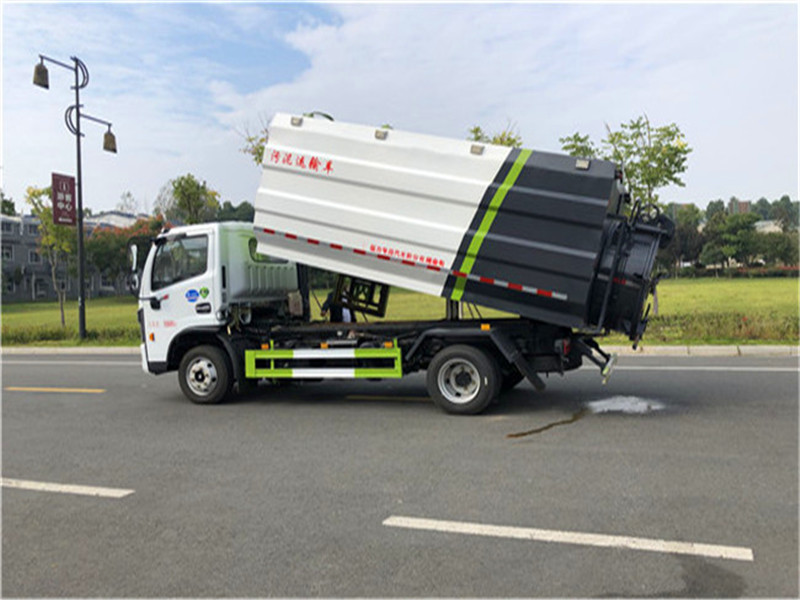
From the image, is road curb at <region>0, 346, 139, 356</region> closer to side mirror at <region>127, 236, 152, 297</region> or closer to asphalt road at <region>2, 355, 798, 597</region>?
side mirror at <region>127, 236, 152, 297</region>

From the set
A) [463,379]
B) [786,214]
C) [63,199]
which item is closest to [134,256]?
[463,379]

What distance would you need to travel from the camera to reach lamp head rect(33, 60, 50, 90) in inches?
719

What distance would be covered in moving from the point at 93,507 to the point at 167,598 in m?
1.91

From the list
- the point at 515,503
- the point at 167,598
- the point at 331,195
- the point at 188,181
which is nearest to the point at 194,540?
the point at 167,598

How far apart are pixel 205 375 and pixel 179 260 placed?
62.9 inches

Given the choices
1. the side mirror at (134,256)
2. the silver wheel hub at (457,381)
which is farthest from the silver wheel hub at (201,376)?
the silver wheel hub at (457,381)

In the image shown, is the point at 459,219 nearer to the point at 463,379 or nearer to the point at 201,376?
the point at 463,379

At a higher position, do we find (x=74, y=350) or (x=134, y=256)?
(x=134, y=256)

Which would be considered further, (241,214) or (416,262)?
(241,214)

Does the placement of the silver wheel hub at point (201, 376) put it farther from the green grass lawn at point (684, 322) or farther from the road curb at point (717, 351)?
the road curb at point (717, 351)

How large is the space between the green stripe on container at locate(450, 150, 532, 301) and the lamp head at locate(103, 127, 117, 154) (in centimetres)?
1574

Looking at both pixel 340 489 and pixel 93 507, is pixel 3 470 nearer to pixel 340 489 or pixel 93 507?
pixel 93 507

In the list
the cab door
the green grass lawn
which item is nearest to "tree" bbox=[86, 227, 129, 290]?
the green grass lawn

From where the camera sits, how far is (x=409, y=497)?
514cm
